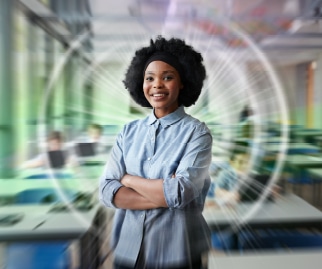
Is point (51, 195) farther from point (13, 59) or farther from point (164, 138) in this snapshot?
point (164, 138)

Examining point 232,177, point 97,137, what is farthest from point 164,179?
point 232,177

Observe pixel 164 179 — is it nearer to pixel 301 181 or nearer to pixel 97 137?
pixel 97 137

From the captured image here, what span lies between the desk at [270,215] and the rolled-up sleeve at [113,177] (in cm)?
62

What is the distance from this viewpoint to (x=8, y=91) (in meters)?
1.74

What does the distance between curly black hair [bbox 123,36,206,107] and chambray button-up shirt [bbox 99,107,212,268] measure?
75mm

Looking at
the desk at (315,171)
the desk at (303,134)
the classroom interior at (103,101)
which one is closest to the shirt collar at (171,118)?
the classroom interior at (103,101)

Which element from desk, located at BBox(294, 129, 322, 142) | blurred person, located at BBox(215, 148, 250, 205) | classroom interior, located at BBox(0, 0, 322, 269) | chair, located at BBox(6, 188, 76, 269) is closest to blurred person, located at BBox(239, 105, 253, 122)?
classroom interior, located at BBox(0, 0, 322, 269)

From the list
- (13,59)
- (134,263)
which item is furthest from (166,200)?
(13,59)

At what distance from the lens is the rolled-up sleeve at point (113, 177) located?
4.08 feet

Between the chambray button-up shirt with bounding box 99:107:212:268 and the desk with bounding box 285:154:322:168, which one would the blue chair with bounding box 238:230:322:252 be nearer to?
the desk with bounding box 285:154:322:168

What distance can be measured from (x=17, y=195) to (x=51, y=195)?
143mm

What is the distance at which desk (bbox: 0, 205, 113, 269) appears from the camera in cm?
166

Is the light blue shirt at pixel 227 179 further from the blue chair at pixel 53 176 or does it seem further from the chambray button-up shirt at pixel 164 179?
the blue chair at pixel 53 176

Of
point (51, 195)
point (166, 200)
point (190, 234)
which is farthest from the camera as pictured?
point (51, 195)
